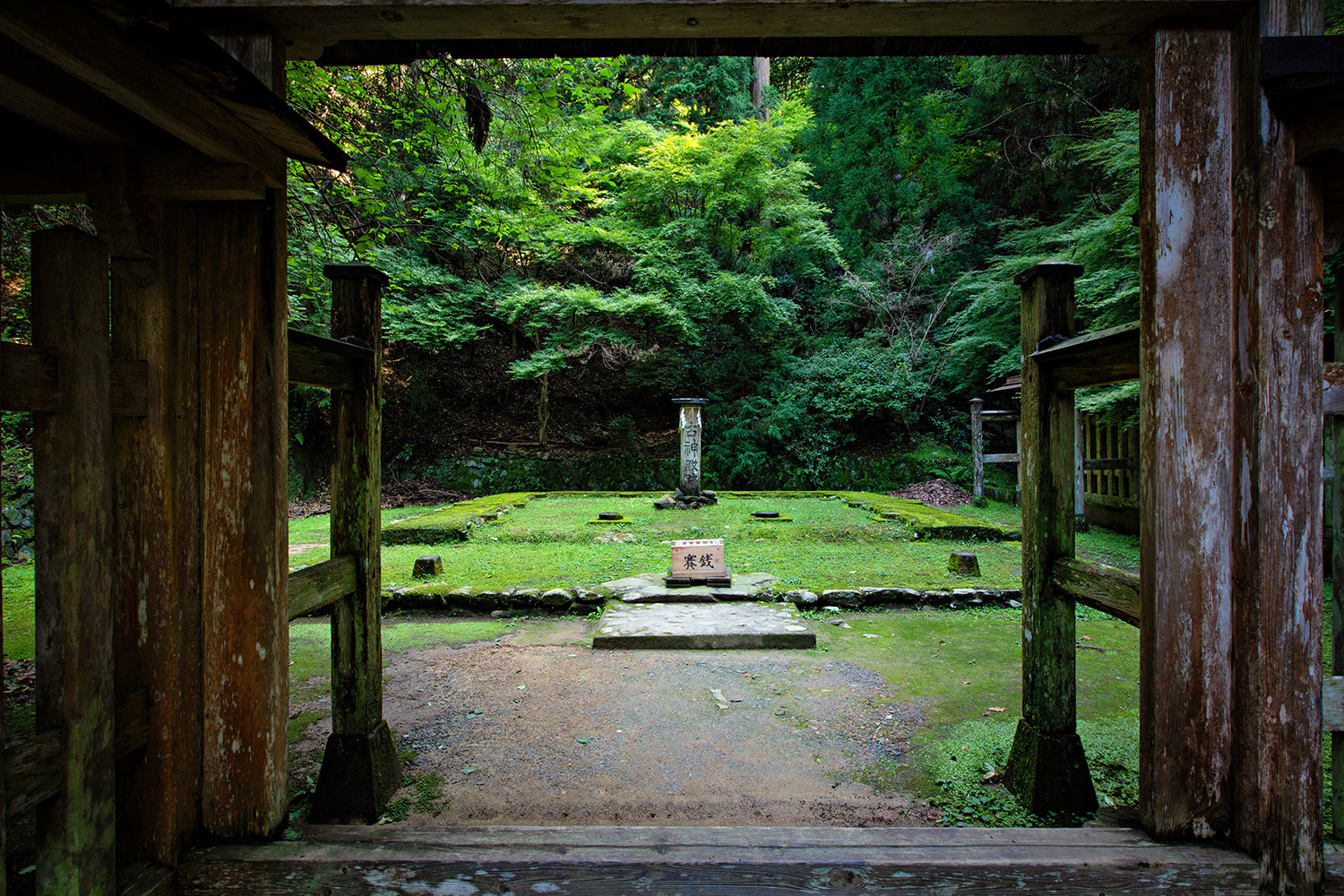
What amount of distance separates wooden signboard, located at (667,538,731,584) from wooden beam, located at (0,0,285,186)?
3.86 meters

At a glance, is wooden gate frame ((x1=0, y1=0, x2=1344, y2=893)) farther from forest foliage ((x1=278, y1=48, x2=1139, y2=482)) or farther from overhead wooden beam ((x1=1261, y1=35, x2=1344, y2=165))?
forest foliage ((x1=278, y1=48, x2=1139, y2=482))

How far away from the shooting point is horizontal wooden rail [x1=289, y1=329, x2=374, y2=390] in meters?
1.91

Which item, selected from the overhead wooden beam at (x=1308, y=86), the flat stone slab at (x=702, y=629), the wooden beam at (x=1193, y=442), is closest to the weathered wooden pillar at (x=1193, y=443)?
the wooden beam at (x=1193, y=442)

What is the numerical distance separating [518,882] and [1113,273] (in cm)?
753

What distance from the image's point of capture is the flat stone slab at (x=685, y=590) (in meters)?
4.72

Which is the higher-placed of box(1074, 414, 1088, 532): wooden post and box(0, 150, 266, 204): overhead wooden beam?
box(0, 150, 266, 204): overhead wooden beam

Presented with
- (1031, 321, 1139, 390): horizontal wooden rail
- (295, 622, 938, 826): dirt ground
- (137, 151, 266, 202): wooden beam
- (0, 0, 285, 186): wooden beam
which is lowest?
(295, 622, 938, 826): dirt ground

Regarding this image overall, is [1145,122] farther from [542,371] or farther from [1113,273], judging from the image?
[542,371]

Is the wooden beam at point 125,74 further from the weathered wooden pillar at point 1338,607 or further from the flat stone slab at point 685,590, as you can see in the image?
the flat stone slab at point 685,590

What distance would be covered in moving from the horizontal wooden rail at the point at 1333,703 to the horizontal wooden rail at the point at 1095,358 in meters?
0.88

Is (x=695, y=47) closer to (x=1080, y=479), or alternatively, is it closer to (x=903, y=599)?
(x=903, y=599)

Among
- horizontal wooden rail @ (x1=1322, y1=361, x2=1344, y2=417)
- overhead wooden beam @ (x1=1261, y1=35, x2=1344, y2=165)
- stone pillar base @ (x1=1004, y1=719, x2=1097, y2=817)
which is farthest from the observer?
stone pillar base @ (x1=1004, y1=719, x2=1097, y2=817)

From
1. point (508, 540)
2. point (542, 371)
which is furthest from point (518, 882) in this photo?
point (542, 371)

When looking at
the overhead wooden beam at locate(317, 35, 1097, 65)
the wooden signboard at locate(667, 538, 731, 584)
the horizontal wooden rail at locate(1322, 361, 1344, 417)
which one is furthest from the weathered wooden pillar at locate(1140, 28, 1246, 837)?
the wooden signboard at locate(667, 538, 731, 584)
